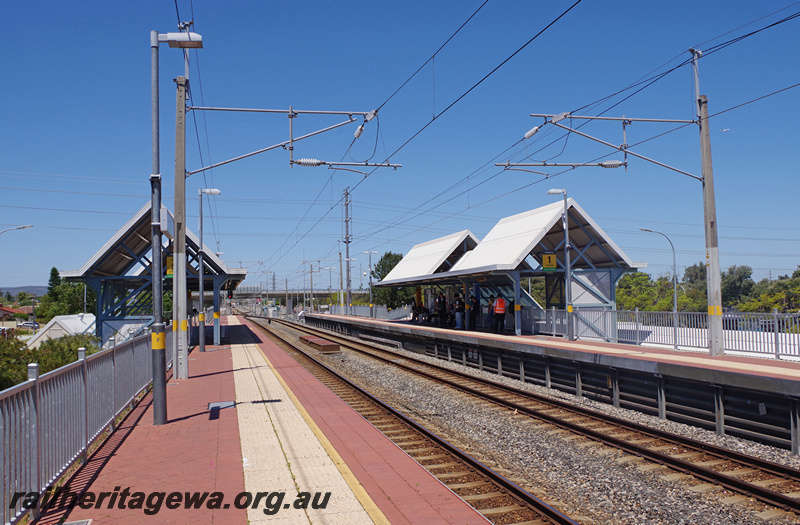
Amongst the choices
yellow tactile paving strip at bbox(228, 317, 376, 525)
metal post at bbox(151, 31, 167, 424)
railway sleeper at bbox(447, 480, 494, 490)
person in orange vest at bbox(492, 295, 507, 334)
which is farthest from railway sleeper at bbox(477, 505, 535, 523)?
person in orange vest at bbox(492, 295, 507, 334)

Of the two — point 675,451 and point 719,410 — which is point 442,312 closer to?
point 719,410

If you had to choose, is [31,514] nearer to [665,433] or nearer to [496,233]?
[665,433]

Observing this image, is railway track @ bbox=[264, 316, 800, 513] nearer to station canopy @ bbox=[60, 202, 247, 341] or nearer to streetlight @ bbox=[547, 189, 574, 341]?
streetlight @ bbox=[547, 189, 574, 341]

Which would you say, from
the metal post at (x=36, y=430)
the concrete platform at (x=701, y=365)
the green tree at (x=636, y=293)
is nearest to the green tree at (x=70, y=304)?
the green tree at (x=636, y=293)

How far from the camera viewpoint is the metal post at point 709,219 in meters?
16.5

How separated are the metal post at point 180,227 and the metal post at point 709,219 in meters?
14.0

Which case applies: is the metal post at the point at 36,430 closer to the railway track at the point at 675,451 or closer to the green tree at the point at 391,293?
the railway track at the point at 675,451

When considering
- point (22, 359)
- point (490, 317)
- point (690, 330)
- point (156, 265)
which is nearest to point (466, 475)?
point (156, 265)

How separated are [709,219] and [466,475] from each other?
13.2 metres

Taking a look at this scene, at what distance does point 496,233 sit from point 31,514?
26854 millimetres

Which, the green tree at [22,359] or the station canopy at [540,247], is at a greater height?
the station canopy at [540,247]

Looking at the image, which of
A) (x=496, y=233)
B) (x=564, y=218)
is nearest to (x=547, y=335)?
(x=564, y=218)

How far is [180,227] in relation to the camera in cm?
1609

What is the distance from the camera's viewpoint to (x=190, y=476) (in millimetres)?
7145
